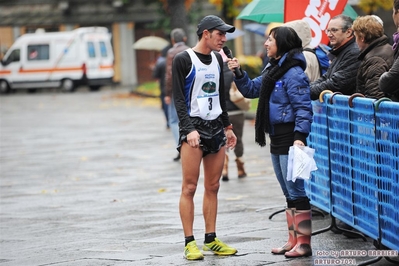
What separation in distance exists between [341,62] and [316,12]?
1.92 metres

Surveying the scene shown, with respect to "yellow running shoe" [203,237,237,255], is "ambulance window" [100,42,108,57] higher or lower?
lower

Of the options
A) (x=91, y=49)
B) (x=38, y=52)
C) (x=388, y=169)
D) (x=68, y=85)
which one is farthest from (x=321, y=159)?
(x=38, y=52)

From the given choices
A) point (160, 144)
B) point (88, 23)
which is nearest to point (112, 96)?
point (88, 23)

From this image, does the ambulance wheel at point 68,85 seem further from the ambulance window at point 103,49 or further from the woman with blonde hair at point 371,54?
the woman with blonde hair at point 371,54

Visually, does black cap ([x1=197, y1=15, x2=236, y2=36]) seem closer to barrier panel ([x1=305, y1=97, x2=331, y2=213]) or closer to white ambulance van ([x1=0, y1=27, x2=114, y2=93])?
barrier panel ([x1=305, y1=97, x2=331, y2=213])

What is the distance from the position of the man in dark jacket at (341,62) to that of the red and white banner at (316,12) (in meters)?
1.52

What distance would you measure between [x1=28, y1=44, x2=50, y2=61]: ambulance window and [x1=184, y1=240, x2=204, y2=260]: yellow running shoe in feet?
129

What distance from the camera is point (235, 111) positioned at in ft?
41.4

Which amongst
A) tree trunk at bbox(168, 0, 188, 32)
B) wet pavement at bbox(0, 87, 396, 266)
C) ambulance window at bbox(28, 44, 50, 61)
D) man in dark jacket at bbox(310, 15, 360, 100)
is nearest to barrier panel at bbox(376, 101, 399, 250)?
wet pavement at bbox(0, 87, 396, 266)

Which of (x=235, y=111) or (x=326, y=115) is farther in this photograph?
(x=235, y=111)

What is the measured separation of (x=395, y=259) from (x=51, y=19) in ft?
161

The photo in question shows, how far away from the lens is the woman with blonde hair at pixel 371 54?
7.70m

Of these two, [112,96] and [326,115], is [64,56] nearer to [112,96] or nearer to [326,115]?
[112,96]

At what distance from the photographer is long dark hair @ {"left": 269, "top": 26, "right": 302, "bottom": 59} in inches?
290
